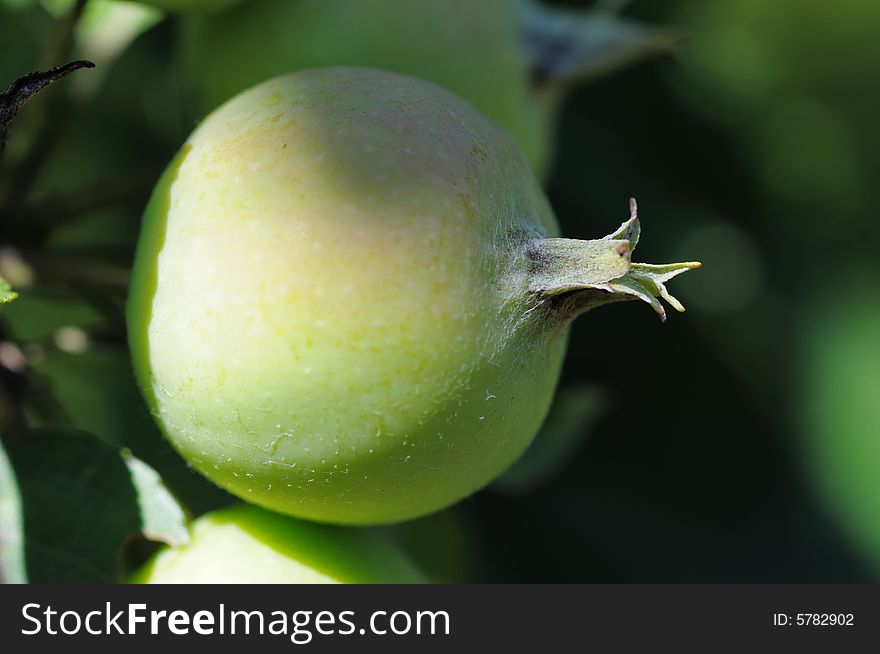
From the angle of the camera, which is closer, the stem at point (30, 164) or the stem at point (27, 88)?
the stem at point (27, 88)

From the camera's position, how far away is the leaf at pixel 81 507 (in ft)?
2.83

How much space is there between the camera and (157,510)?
86 cm

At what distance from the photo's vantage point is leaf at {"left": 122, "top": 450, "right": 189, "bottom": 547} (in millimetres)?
855

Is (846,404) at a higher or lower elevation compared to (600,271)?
higher

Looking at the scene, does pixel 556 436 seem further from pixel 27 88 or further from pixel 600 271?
pixel 27 88

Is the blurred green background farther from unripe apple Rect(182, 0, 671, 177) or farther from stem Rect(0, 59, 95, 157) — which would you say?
stem Rect(0, 59, 95, 157)

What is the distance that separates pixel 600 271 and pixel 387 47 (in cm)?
40

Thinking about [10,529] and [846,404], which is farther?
[846,404]

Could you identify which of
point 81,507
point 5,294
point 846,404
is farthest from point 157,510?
point 846,404

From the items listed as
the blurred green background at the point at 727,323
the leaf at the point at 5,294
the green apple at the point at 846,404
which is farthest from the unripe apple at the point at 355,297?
the green apple at the point at 846,404

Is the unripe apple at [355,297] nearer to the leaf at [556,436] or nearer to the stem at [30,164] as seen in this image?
the stem at [30,164]

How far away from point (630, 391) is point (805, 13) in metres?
0.79

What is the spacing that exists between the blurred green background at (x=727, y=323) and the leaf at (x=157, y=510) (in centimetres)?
79

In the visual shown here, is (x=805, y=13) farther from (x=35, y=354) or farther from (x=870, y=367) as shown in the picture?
(x=35, y=354)
